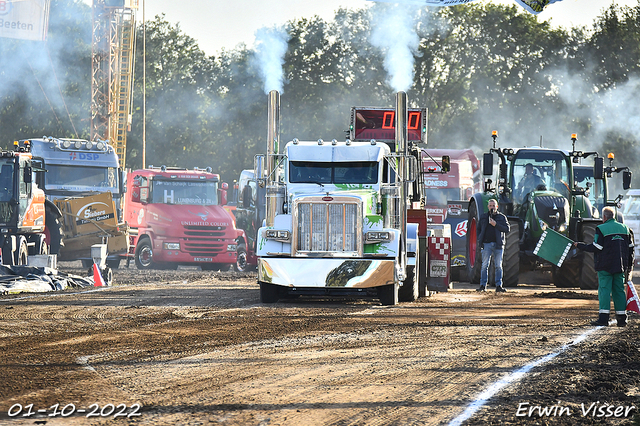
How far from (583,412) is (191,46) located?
217 ft

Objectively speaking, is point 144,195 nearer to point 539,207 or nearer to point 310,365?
point 539,207

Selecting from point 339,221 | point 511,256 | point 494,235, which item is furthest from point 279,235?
point 511,256

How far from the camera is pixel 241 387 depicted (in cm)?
743

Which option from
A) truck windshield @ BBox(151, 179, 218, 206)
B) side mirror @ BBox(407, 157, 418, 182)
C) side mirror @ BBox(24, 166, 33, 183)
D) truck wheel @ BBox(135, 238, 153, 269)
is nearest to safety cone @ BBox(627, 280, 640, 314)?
side mirror @ BBox(407, 157, 418, 182)

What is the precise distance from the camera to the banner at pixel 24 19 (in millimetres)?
40938

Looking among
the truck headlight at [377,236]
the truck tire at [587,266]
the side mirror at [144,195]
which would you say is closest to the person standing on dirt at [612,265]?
the truck headlight at [377,236]

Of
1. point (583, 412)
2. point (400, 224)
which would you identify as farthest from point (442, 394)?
point (400, 224)

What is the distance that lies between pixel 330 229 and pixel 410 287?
227cm

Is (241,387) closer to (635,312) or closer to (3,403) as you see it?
(3,403)

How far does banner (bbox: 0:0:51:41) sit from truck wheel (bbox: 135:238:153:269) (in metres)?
17.0

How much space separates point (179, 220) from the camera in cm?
2850

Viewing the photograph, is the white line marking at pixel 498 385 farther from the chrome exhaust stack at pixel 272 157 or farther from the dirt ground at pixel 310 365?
the chrome exhaust stack at pixel 272 157

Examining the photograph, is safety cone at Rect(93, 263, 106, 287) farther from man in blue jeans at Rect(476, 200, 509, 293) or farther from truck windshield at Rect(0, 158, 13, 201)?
man in blue jeans at Rect(476, 200, 509, 293)

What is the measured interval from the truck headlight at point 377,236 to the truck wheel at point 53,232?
42.1 ft
